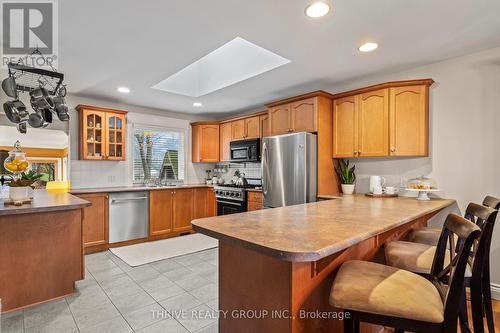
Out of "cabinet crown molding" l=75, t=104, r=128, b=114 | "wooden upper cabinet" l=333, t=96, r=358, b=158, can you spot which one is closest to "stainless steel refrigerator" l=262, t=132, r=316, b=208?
"wooden upper cabinet" l=333, t=96, r=358, b=158

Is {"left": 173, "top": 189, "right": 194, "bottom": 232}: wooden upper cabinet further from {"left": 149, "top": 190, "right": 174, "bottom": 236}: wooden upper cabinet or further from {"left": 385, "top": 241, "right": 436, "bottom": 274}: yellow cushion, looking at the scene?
{"left": 385, "top": 241, "right": 436, "bottom": 274}: yellow cushion

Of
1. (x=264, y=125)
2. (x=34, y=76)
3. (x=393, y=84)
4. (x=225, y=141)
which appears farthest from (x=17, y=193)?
(x=393, y=84)

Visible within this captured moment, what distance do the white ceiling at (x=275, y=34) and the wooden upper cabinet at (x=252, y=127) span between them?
1.24 m

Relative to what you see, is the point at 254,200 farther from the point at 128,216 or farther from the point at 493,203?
the point at 493,203

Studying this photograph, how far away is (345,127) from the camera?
11.3 ft

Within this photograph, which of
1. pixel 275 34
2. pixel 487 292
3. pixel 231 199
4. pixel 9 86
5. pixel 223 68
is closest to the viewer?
pixel 487 292

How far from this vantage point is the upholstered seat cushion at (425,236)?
2.11m

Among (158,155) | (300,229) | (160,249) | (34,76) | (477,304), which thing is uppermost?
(34,76)

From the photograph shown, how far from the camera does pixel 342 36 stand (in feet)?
7.59

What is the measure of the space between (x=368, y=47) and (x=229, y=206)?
322cm

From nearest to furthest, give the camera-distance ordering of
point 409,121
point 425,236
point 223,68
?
point 425,236 < point 409,121 < point 223,68

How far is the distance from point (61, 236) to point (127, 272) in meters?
0.92

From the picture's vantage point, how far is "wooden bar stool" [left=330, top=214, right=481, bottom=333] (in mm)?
1005

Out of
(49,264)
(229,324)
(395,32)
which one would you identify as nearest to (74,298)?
(49,264)
